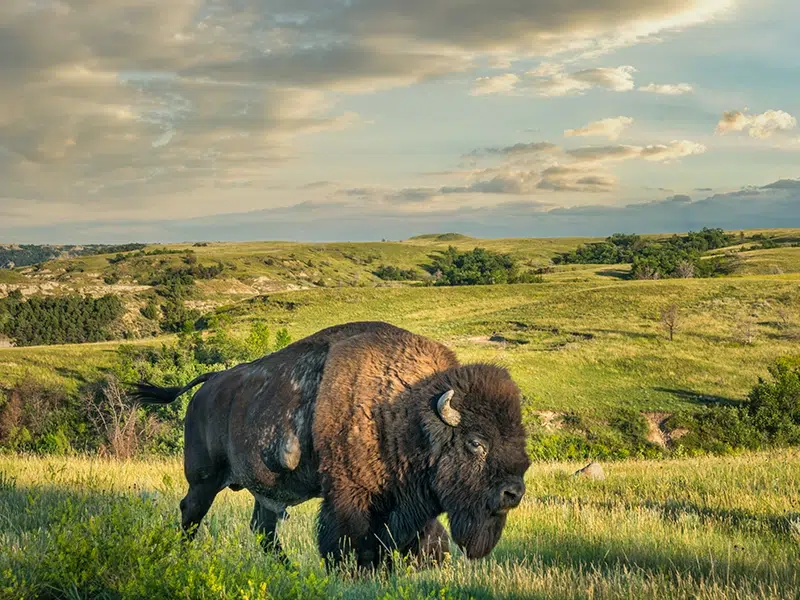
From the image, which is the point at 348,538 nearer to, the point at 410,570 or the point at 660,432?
the point at 410,570

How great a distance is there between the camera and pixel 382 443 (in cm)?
610

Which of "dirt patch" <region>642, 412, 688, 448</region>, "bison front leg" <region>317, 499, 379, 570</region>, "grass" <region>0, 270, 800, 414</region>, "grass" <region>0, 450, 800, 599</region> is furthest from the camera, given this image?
"grass" <region>0, 270, 800, 414</region>

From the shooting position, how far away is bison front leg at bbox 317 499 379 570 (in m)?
5.89

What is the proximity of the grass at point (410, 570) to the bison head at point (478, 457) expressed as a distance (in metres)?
0.38

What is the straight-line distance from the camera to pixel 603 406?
46.6m

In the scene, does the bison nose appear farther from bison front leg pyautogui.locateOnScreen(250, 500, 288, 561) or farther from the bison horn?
bison front leg pyautogui.locateOnScreen(250, 500, 288, 561)

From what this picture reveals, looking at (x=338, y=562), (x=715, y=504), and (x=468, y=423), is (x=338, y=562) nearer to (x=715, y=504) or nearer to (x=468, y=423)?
(x=468, y=423)

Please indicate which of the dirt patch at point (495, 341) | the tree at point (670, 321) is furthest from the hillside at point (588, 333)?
the tree at point (670, 321)

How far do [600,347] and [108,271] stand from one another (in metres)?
144

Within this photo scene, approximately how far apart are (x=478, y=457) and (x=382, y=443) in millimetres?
834

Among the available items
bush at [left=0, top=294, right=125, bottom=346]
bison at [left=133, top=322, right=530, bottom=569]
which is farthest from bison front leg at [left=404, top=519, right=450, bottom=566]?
bush at [left=0, top=294, right=125, bottom=346]

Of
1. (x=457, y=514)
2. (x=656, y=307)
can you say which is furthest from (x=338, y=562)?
(x=656, y=307)

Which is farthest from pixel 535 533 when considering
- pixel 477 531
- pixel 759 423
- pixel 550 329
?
pixel 550 329

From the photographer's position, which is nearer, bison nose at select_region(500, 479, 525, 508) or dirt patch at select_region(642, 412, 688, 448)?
bison nose at select_region(500, 479, 525, 508)
